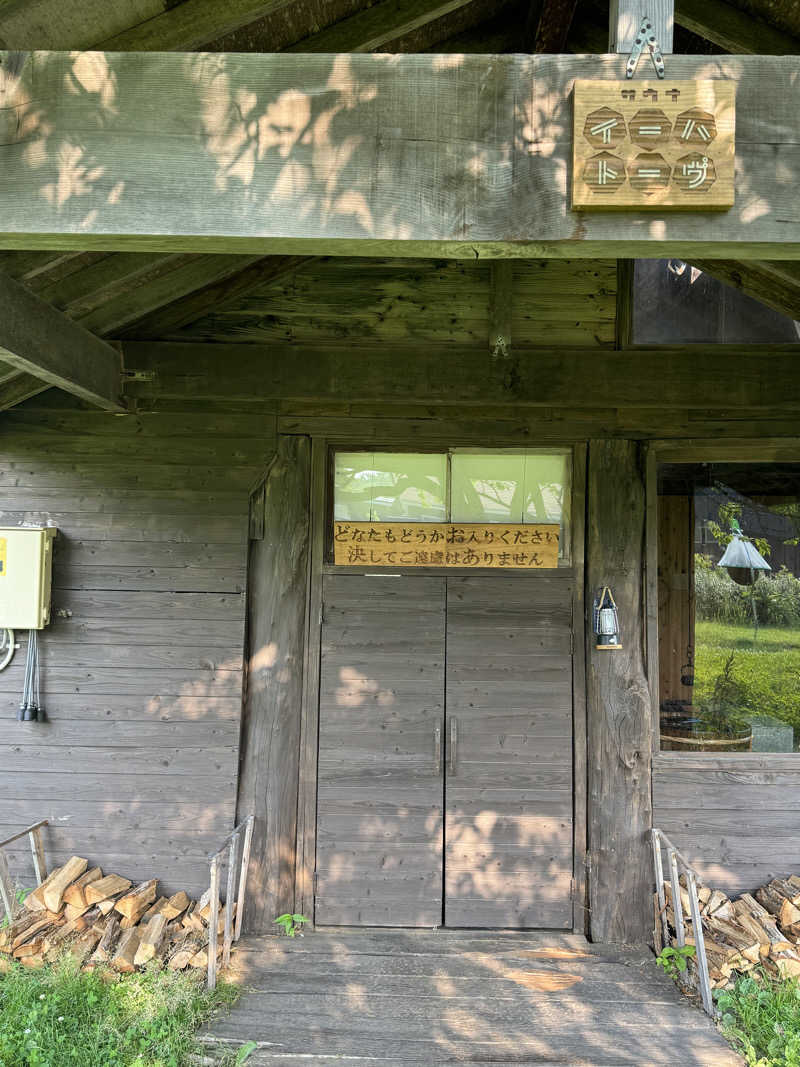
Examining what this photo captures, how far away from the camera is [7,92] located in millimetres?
1936

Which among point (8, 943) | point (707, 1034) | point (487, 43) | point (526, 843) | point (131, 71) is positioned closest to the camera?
point (131, 71)

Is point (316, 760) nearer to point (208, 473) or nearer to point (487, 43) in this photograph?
point (208, 473)

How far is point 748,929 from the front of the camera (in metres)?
3.54

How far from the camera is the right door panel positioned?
12.9ft

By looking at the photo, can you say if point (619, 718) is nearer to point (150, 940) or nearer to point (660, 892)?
point (660, 892)

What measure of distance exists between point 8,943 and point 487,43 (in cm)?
517

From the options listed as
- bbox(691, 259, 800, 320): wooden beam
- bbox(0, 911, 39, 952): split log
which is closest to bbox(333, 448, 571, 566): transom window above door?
bbox(691, 259, 800, 320): wooden beam

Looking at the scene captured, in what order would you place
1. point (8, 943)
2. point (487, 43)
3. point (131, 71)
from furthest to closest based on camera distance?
1. point (487, 43)
2. point (8, 943)
3. point (131, 71)

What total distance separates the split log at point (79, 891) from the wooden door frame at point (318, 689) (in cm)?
111

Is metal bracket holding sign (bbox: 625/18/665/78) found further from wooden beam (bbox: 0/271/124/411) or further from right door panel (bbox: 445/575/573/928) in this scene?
right door panel (bbox: 445/575/573/928)

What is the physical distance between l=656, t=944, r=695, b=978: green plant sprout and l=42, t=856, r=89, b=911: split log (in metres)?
3.12

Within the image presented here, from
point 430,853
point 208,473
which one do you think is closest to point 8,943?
point 430,853

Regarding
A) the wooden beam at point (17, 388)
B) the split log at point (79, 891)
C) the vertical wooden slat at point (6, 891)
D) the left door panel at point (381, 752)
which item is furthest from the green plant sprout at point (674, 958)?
the wooden beam at point (17, 388)

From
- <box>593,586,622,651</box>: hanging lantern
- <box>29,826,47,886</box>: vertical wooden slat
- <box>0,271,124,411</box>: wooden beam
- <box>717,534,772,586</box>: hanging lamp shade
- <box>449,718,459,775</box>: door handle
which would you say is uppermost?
<box>0,271,124,411</box>: wooden beam
